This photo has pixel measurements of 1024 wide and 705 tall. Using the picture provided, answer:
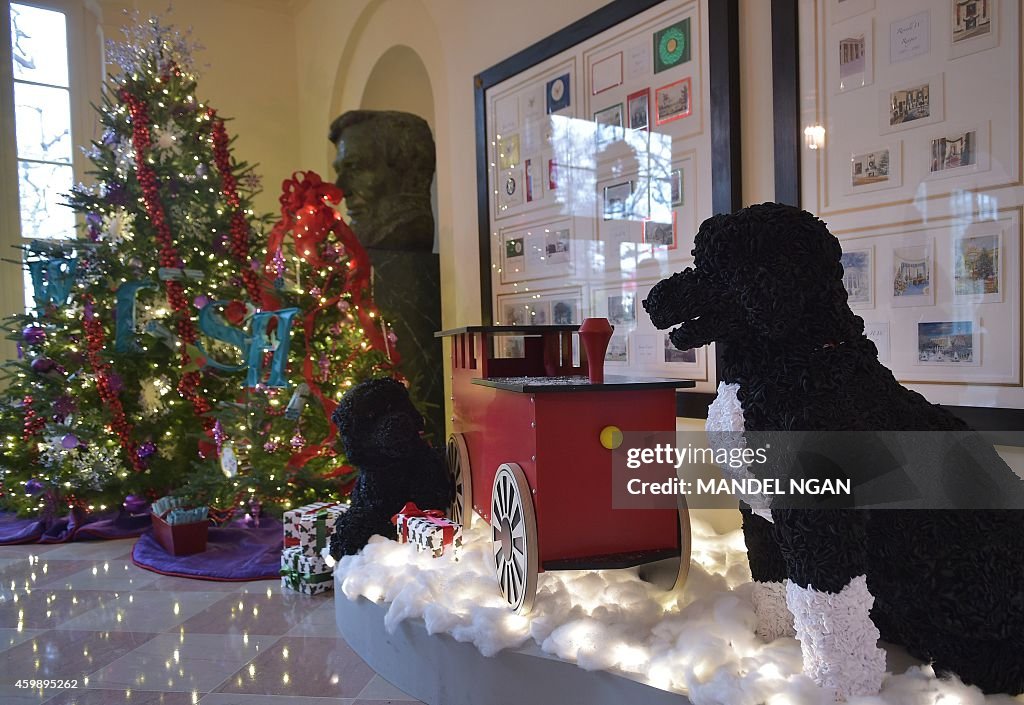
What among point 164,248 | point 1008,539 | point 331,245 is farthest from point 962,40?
point 164,248

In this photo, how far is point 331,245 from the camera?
329 centimetres

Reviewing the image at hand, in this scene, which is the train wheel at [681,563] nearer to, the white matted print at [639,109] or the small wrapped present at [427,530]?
the small wrapped present at [427,530]

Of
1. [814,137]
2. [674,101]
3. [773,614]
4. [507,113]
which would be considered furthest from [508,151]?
[773,614]

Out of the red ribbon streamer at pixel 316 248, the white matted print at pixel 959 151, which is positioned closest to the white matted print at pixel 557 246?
the red ribbon streamer at pixel 316 248

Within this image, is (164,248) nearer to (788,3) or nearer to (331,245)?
(331,245)

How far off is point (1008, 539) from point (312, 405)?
2685mm

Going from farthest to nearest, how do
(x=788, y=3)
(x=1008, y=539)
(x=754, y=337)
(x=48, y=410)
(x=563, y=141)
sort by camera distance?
(x=48, y=410)
(x=563, y=141)
(x=788, y=3)
(x=754, y=337)
(x=1008, y=539)

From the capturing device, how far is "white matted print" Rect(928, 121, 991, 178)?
1.59m

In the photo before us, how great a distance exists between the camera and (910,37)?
5.58ft

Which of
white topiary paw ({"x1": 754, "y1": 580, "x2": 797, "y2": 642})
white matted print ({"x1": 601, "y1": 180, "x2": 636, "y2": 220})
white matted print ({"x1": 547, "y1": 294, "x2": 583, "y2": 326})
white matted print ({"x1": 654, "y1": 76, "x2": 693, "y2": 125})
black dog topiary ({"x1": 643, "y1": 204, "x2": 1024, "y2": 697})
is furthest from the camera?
white matted print ({"x1": 547, "y1": 294, "x2": 583, "y2": 326})

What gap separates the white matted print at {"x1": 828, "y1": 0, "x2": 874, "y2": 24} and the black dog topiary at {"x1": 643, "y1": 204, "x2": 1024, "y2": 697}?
1008 mm

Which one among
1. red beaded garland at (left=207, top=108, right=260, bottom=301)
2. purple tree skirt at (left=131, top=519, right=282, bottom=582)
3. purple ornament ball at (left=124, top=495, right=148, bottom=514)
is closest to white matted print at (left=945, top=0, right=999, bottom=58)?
purple tree skirt at (left=131, top=519, right=282, bottom=582)

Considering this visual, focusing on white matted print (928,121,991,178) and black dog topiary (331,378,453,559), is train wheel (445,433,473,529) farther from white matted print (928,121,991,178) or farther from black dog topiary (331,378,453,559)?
white matted print (928,121,991,178)

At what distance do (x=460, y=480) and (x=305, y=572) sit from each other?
0.69 meters
